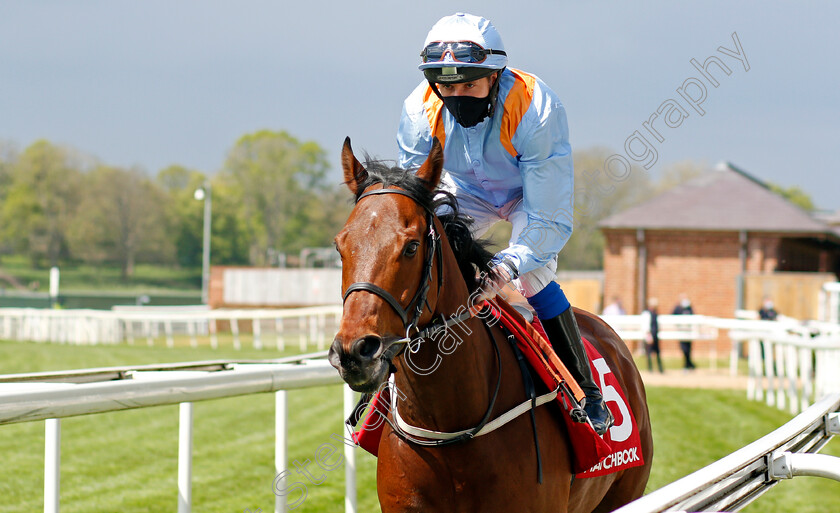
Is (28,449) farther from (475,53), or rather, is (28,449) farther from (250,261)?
(250,261)

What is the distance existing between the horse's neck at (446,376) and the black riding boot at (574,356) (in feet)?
1.82

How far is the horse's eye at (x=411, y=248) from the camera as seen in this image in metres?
2.24

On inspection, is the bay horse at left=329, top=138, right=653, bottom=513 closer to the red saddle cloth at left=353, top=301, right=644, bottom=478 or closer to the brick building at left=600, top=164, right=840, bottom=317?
the red saddle cloth at left=353, top=301, right=644, bottom=478

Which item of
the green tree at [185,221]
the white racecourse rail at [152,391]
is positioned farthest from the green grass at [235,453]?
the green tree at [185,221]

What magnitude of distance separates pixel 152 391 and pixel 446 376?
3.68ft

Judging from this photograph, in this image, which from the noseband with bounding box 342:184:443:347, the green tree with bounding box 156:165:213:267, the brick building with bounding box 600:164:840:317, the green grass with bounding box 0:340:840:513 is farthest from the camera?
the green tree with bounding box 156:165:213:267

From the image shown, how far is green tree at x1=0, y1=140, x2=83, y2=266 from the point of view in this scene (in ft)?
166

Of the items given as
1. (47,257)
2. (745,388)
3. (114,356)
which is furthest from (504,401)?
(47,257)

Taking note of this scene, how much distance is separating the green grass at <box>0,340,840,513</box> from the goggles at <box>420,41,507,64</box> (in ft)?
11.8

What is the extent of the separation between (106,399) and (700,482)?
1.98 m

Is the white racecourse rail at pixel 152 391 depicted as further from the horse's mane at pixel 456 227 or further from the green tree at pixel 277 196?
the green tree at pixel 277 196

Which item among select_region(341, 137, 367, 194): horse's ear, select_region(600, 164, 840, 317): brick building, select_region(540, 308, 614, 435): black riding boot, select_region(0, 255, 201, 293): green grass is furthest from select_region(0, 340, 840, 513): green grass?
select_region(0, 255, 201, 293): green grass

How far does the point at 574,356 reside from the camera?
3041 millimetres

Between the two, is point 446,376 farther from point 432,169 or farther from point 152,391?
point 152,391
